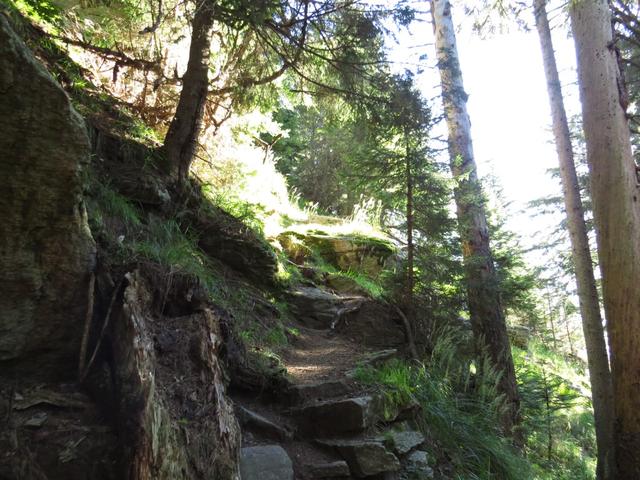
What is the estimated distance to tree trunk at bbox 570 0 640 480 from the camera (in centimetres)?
502

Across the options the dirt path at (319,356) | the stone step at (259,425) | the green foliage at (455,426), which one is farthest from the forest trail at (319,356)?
the stone step at (259,425)

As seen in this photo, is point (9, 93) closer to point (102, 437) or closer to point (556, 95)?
point (102, 437)

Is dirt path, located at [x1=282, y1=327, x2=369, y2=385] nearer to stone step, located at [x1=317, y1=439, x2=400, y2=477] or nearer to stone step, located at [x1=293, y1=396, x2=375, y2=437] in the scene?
stone step, located at [x1=293, y1=396, x2=375, y2=437]

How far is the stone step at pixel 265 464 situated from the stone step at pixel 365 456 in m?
0.51

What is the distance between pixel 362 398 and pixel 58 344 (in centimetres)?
235

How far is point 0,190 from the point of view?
2.22m

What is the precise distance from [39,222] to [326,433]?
262cm

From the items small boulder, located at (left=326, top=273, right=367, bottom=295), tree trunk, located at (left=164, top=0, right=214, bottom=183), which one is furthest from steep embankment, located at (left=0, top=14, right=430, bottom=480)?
small boulder, located at (left=326, top=273, right=367, bottom=295)

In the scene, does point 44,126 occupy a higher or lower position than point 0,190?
higher

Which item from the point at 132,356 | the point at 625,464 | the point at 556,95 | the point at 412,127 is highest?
the point at 556,95

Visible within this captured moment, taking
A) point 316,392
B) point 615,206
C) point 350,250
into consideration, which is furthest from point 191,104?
point 615,206

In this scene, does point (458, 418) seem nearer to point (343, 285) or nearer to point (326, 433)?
point (326, 433)

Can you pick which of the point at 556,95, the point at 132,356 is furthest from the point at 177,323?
the point at 556,95

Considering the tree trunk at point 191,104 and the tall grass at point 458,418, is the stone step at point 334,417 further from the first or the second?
the tree trunk at point 191,104
